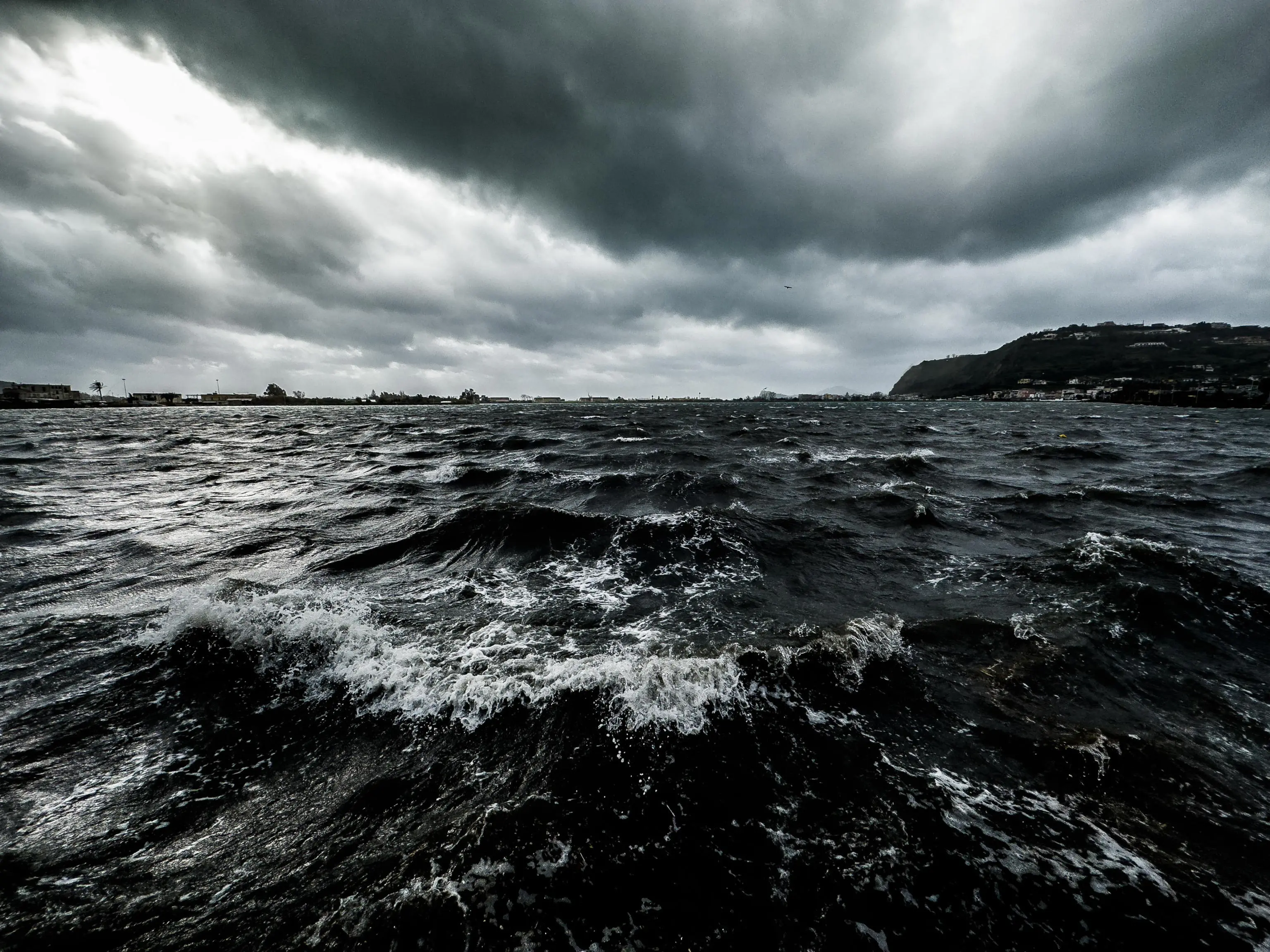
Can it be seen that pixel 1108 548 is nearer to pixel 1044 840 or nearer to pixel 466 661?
pixel 1044 840

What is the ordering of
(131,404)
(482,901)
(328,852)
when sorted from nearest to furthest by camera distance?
(482,901), (328,852), (131,404)

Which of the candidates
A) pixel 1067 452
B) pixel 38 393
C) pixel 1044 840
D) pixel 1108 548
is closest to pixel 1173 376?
pixel 1067 452

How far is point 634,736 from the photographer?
4.63m

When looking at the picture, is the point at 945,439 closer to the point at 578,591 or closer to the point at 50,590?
the point at 578,591

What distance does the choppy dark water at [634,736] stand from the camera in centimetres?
303

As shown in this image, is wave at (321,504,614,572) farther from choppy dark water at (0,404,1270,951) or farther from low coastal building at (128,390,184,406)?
low coastal building at (128,390,184,406)

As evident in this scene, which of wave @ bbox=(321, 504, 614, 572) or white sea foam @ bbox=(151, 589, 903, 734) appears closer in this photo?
white sea foam @ bbox=(151, 589, 903, 734)

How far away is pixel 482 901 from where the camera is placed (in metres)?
3.01

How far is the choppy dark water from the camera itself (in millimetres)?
3031

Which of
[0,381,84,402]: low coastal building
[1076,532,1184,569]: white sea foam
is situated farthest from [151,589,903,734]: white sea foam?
[0,381,84,402]: low coastal building

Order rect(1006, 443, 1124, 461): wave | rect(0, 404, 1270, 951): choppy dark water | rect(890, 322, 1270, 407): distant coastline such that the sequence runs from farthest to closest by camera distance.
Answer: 1. rect(890, 322, 1270, 407): distant coastline
2. rect(1006, 443, 1124, 461): wave
3. rect(0, 404, 1270, 951): choppy dark water

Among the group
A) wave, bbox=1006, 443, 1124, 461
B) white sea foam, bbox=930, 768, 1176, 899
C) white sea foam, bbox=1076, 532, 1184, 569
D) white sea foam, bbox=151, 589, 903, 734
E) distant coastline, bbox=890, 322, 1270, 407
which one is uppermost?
distant coastline, bbox=890, 322, 1270, 407

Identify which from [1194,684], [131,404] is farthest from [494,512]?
[131,404]

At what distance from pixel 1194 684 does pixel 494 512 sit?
42.3 ft
